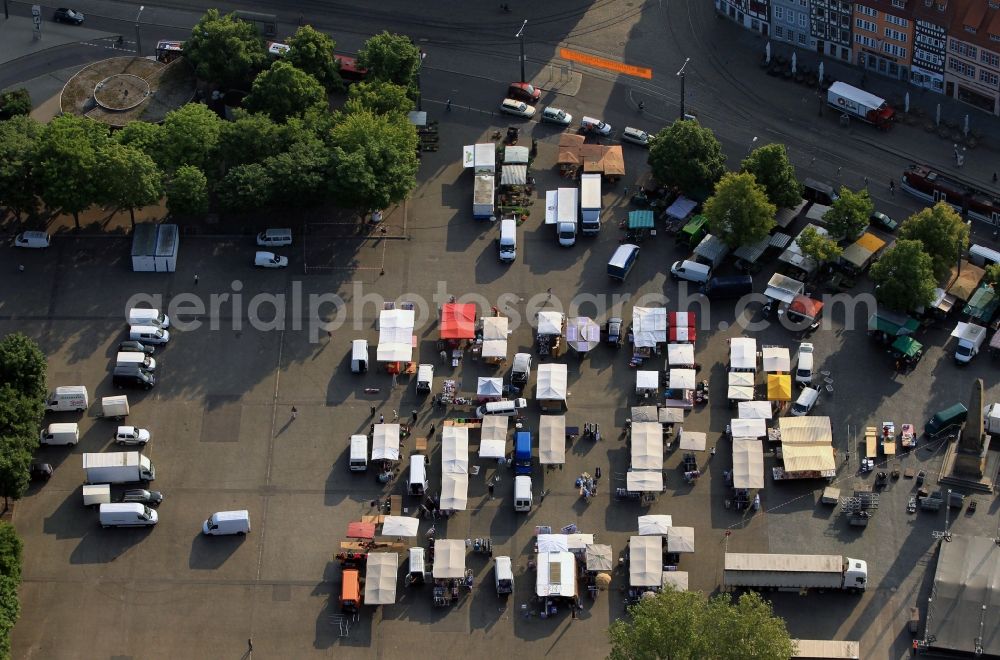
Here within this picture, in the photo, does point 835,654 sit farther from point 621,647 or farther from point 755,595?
point 621,647

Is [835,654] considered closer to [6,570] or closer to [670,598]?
[670,598]

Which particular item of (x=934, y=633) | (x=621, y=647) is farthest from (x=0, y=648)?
(x=934, y=633)

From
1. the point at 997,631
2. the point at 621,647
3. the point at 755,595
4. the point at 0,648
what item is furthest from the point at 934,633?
the point at 0,648

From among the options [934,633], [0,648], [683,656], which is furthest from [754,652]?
[0,648]

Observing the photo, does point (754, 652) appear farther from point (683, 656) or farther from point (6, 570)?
point (6, 570)
